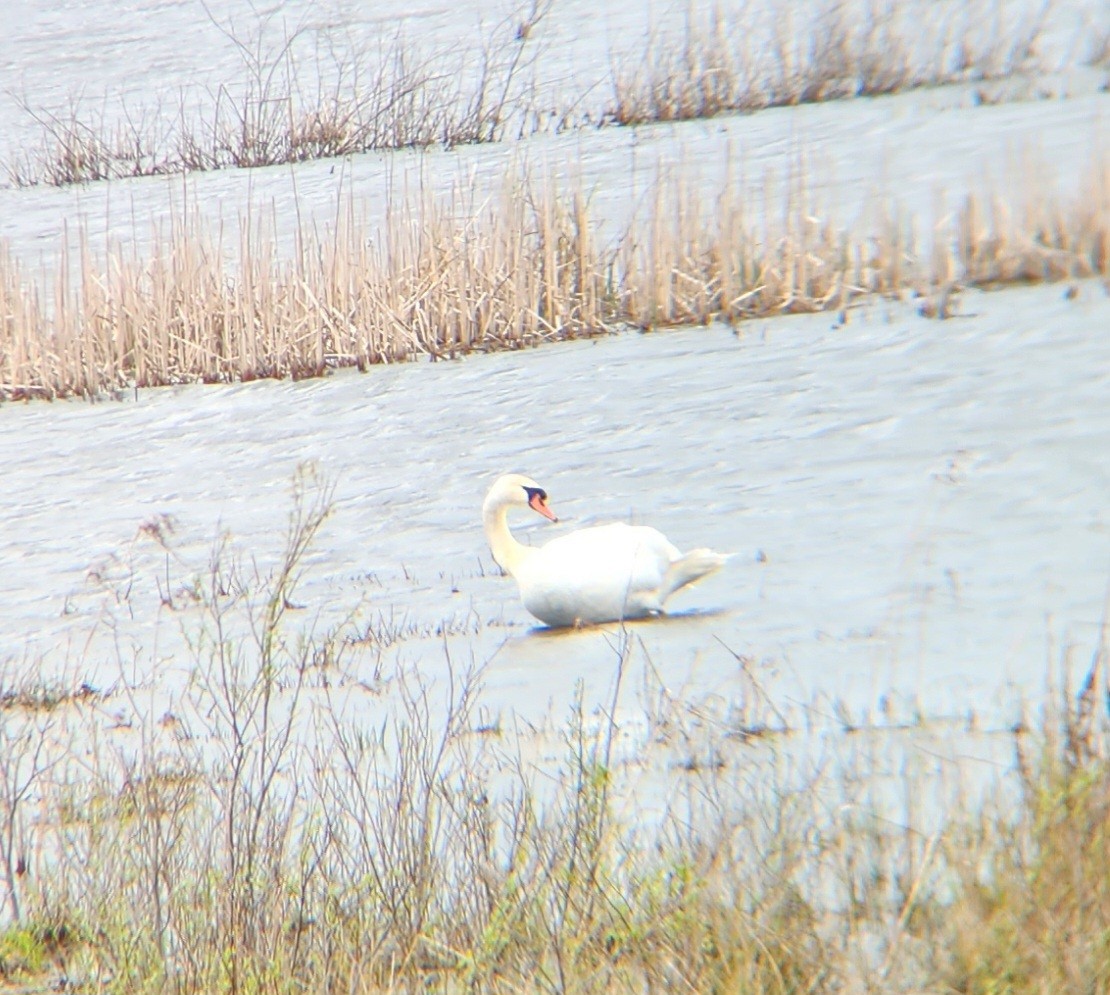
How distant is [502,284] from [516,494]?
4.17m

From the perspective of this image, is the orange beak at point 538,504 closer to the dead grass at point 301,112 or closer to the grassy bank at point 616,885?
the grassy bank at point 616,885

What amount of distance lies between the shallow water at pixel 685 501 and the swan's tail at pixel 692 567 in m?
0.12

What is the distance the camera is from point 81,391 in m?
9.82

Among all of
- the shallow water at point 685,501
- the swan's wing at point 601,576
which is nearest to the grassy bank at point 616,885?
the shallow water at point 685,501

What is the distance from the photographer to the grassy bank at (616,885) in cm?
240

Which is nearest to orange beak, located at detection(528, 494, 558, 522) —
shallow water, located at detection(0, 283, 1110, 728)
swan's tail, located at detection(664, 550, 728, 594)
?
shallow water, located at detection(0, 283, 1110, 728)

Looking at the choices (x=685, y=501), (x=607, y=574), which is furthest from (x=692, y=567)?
(x=685, y=501)

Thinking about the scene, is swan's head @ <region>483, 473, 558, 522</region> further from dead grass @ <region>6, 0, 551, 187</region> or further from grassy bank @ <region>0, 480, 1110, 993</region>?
dead grass @ <region>6, 0, 551, 187</region>

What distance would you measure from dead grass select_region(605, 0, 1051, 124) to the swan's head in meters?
9.57

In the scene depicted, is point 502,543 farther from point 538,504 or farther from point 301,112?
point 301,112

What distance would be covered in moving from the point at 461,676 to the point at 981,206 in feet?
19.1

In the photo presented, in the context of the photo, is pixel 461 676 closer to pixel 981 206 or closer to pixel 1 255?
pixel 981 206

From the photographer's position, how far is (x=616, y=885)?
2670 mm

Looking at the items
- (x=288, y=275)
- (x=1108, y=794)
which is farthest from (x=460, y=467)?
(x=1108, y=794)
